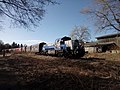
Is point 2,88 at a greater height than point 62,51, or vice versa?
point 62,51

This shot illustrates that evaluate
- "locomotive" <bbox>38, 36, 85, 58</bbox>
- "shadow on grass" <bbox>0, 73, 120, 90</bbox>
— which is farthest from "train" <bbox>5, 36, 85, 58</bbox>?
"shadow on grass" <bbox>0, 73, 120, 90</bbox>

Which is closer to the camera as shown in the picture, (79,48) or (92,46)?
(79,48)

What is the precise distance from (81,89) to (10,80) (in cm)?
437

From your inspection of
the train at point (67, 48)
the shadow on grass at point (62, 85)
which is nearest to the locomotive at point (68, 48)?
the train at point (67, 48)

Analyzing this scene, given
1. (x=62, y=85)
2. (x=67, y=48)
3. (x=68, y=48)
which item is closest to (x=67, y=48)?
(x=67, y=48)

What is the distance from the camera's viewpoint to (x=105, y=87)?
8828 millimetres

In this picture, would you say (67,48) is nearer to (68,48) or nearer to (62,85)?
(68,48)

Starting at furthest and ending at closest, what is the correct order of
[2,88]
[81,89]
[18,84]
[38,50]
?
[38,50]
[18,84]
[2,88]
[81,89]

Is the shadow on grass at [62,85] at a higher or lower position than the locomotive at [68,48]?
lower

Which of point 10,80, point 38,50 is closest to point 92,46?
point 38,50

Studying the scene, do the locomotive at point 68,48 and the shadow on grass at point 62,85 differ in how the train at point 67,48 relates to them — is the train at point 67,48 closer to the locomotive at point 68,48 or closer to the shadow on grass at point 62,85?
the locomotive at point 68,48

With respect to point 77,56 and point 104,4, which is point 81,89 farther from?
point 104,4

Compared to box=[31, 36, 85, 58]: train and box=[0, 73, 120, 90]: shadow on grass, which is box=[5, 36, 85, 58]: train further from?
box=[0, 73, 120, 90]: shadow on grass

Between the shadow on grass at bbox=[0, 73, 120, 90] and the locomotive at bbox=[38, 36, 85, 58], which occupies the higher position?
the locomotive at bbox=[38, 36, 85, 58]
